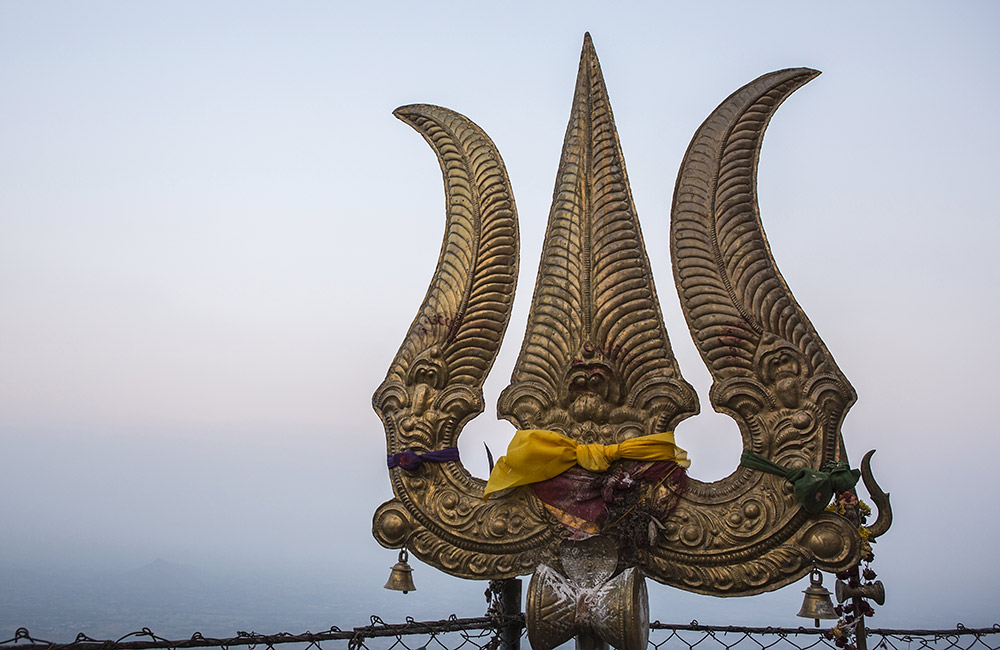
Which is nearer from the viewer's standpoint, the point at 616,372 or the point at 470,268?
the point at 616,372

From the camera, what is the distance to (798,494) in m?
2.98

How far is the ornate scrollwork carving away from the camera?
308 cm

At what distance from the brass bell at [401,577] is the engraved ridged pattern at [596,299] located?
0.68m

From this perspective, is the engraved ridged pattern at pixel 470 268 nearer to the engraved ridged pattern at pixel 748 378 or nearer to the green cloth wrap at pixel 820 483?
the engraved ridged pattern at pixel 748 378

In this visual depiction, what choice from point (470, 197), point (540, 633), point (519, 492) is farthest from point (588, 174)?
point (540, 633)

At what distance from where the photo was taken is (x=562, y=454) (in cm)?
320

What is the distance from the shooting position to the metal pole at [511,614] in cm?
372

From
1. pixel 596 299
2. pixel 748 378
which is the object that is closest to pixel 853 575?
pixel 748 378

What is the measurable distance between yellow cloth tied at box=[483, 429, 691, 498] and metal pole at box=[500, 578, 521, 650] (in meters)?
0.70

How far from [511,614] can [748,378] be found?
144 centimetres

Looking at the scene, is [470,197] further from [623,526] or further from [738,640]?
[738,640]

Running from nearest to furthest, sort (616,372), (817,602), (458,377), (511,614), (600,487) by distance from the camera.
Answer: (817,602), (600,487), (616,372), (458,377), (511,614)

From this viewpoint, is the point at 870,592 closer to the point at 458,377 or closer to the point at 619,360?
the point at 619,360

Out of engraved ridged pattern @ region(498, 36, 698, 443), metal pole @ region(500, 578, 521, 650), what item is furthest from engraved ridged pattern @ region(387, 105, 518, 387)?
metal pole @ region(500, 578, 521, 650)
